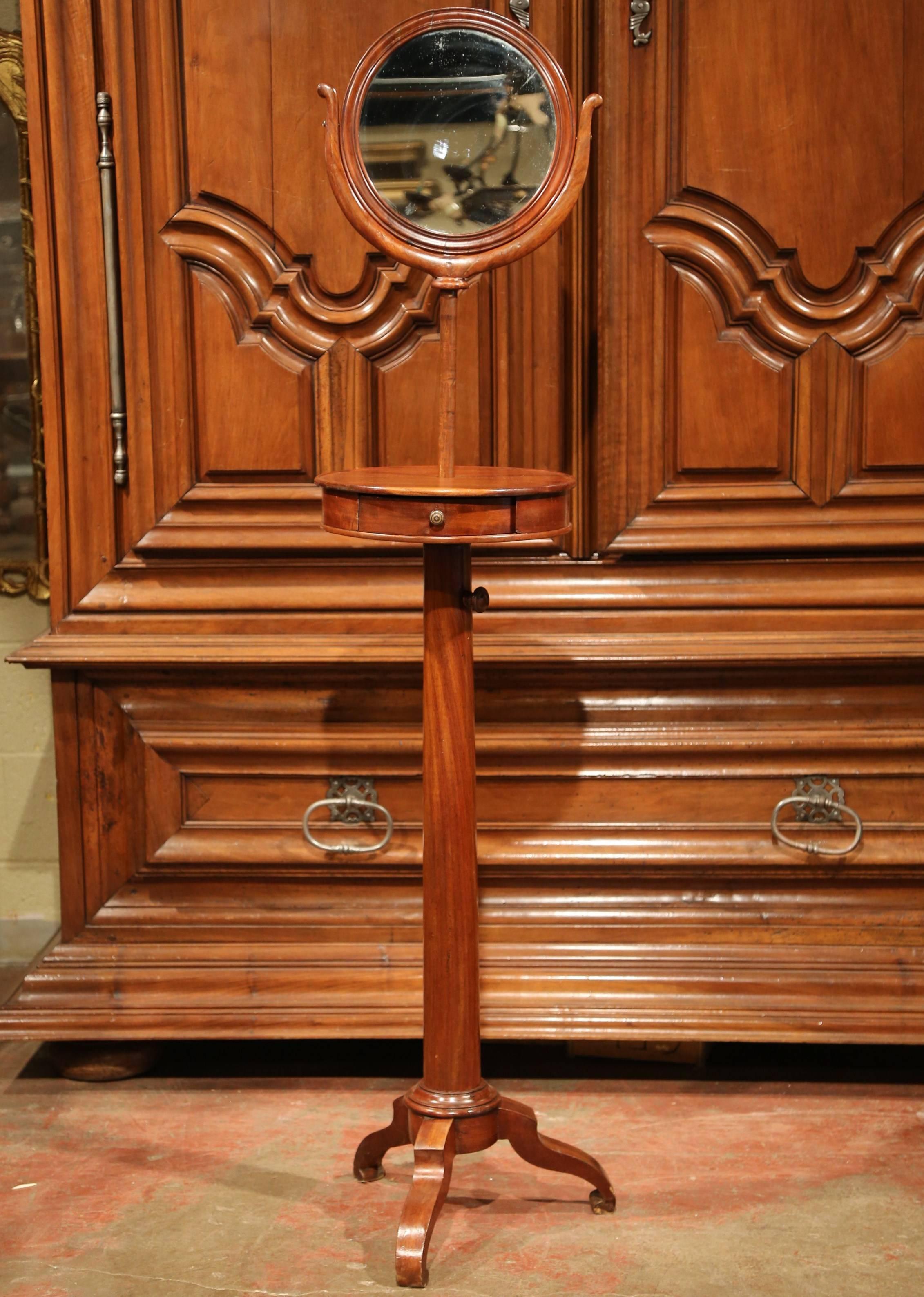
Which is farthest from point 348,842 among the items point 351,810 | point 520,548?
point 520,548

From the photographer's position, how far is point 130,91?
2354 millimetres

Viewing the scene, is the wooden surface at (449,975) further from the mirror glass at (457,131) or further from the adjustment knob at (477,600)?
the mirror glass at (457,131)

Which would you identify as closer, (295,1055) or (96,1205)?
(96,1205)

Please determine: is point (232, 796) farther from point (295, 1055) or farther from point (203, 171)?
point (203, 171)

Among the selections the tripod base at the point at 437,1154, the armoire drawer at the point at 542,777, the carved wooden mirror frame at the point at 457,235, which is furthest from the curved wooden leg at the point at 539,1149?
the carved wooden mirror frame at the point at 457,235

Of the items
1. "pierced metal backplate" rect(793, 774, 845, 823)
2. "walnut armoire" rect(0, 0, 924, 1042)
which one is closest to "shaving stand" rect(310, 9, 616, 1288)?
"walnut armoire" rect(0, 0, 924, 1042)

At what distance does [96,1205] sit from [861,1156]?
1.20 meters

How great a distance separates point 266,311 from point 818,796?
124cm

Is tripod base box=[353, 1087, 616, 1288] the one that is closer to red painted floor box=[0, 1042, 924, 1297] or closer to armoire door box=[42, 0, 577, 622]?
red painted floor box=[0, 1042, 924, 1297]

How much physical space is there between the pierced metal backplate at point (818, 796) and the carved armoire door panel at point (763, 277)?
40 cm

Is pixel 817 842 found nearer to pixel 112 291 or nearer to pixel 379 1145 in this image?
pixel 379 1145

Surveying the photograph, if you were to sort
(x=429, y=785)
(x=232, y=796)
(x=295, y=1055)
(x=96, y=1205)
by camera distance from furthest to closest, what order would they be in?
(x=295, y=1055) → (x=232, y=796) → (x=96, y=1205) → (x=429, y=785)

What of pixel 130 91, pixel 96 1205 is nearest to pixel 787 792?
pixel 96 1205

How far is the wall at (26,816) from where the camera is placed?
10.1 feet
